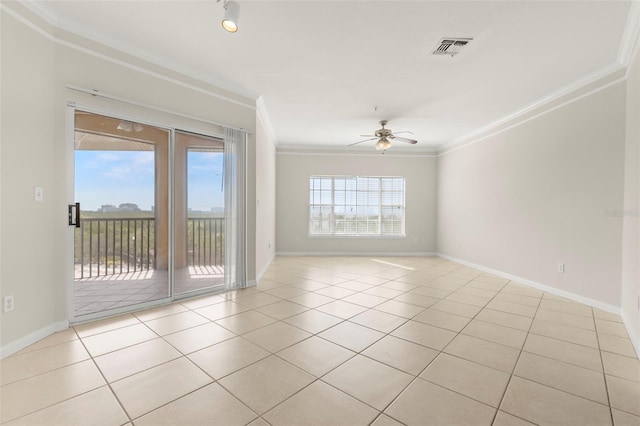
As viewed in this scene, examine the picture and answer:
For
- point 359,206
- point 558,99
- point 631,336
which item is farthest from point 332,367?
point 359,206

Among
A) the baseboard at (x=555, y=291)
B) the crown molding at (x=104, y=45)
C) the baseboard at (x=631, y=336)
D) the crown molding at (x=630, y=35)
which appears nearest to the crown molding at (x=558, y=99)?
the crown molding at (x=630, y=35)

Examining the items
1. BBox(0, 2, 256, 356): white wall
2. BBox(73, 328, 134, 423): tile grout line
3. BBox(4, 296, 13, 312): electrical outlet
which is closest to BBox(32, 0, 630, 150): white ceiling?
BBox(0, 2, 256, 356): white wall

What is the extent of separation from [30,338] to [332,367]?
257 cm

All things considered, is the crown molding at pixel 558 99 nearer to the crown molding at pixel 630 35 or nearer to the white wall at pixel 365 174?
the crown molding at pixel 630 35

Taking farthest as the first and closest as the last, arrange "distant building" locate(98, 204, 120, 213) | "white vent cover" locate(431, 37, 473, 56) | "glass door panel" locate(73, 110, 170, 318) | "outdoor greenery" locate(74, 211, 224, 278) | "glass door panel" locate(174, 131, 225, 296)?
"outdoor greenery" locate(74, 211, 224, 278), "glass door panel" locate(174, 131, 225, 296), "distant building" locate(98, 204, 120, 213), "glass door panel" locate(73, 110, 170, 318), "white vent cover" locate(431, 37, 473, 56)

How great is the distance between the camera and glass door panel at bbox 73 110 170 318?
3205 millimetres

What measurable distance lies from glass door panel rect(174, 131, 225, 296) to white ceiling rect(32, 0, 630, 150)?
956mm

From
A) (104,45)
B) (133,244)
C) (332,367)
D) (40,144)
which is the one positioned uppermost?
(104,45)

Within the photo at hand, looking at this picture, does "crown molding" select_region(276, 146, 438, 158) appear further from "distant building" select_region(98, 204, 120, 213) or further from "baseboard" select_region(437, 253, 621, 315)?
"distant building" select_region(98, 204, 120, 213)

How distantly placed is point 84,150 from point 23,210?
104 cm

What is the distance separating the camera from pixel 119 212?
381cm

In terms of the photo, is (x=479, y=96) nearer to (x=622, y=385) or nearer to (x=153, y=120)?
(x=622, y=385)

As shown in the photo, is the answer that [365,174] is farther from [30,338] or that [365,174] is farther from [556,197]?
[30,338]

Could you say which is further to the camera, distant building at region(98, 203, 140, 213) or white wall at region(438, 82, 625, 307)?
distant building at region(98, 203, 140, 213)
